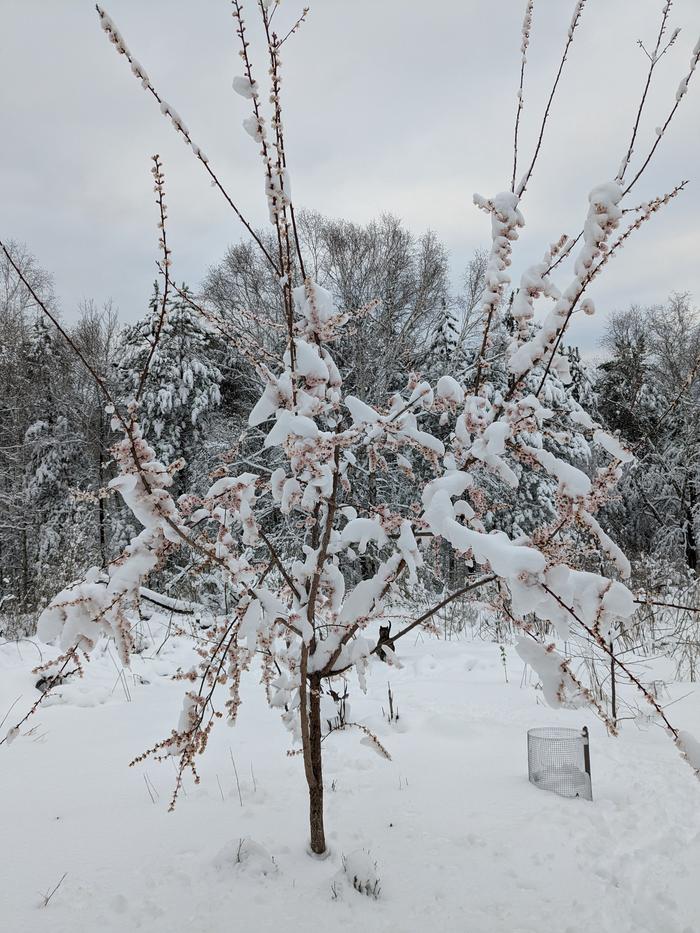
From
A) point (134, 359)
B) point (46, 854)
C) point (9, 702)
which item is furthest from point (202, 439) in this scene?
point (46, 854)

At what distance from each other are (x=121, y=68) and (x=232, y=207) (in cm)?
36

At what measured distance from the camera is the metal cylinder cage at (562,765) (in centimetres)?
233

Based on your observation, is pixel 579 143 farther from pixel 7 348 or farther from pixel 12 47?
pixel 7 348

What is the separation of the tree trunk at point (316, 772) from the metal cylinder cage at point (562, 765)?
3.25 feet

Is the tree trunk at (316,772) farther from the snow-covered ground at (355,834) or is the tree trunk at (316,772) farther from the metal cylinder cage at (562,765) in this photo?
the metal cylinder cage at (562,765)

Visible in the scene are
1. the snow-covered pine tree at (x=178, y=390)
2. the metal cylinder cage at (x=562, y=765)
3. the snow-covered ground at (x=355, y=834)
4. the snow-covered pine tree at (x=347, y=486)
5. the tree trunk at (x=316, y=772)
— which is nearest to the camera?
the snow-covered pine tree at (x=347, y=486)

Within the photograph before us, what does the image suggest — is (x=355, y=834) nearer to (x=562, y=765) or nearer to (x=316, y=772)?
(x=316, y=772)

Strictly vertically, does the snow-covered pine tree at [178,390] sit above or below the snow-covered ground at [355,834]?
above

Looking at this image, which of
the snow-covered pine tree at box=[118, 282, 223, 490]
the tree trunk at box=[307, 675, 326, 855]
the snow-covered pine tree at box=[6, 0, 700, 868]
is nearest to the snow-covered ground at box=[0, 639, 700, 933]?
the tree trunk at box=[307, 675, 326, 855]

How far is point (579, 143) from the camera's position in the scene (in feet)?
5.10

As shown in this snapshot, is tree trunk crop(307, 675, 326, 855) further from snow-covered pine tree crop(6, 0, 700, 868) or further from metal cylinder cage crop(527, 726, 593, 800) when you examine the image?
metal cylinder cage crop(527, 726, 593, 800)

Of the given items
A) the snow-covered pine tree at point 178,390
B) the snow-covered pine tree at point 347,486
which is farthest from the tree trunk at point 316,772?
the snow-covered pine tree at point 178,390

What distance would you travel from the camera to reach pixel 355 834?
6.64ft

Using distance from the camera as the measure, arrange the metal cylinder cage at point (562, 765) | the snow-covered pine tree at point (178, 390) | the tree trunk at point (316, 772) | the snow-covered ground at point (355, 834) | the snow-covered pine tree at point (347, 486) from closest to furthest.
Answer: the snow-covered pine tree at point (347, 486) < the snow-covered ground at point (355, 834) < the tree trunk at point (316, 772) < the metal cylinder cage at point (562, 765) < the snow-covered pine tree at point (178, 390)
